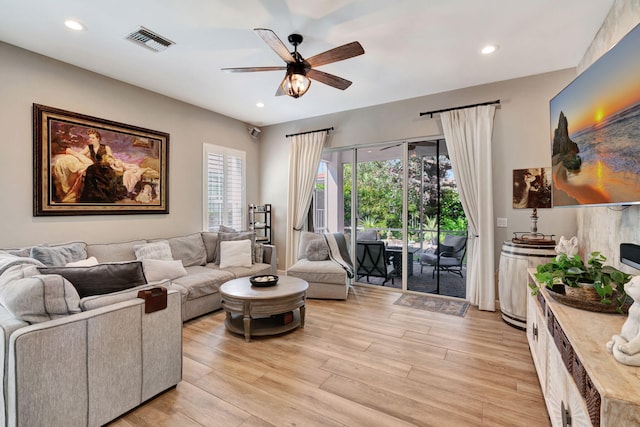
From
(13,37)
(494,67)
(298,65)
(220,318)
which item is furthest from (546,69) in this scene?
(13,37)

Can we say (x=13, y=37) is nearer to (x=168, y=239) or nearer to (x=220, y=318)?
(x=168, y=239)

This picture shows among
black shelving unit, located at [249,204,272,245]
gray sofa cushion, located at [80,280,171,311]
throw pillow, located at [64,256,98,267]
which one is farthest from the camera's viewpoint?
black shelving unit, located at [249,204,272,245]

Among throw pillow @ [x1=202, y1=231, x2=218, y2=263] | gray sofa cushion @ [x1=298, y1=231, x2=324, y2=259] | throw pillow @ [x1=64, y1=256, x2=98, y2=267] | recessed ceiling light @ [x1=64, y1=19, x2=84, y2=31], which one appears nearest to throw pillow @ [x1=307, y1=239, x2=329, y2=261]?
gray sofa cushion @ [x1=298, y1=231, x2=324, y2=259]

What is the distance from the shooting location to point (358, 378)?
89.5 inches

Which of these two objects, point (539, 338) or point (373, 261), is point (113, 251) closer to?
point (373, 261)

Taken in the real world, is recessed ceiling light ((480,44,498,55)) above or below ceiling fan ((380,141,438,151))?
above

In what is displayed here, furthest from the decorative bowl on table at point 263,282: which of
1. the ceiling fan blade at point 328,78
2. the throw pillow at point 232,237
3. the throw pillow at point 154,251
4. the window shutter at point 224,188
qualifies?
the ceiling fan blade at point 328,78

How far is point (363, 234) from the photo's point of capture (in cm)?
497

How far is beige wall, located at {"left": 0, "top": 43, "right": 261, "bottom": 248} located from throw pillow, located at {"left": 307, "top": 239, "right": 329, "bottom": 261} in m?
1.89

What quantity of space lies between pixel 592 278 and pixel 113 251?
4472 millimetres

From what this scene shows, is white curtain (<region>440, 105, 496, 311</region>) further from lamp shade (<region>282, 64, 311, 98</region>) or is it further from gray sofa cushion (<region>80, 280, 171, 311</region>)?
gray sofa cushion (<region>80, 280, 171, 311</region>)

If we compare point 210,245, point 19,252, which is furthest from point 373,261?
point 19,252

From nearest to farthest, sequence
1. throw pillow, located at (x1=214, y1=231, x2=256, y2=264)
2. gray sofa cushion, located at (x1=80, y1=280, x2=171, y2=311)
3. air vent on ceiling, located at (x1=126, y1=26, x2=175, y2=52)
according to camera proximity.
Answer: gray sofa cushion, located at (x1=80, y1=280, x2=171, y2=311) → air vent on ceiling, located at (x1=126, y1=26, x2=175, y2=52) → throw pillow, located at (x1=214, y1=231, x2=256, y2=264)

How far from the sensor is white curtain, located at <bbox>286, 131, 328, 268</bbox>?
511 centimetres
